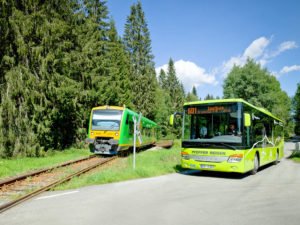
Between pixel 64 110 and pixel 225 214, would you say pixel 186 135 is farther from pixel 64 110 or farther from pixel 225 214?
pixel 64 110

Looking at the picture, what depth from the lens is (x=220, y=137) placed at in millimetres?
10250

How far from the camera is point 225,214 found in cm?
564

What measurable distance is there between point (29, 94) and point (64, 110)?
17.1 ft

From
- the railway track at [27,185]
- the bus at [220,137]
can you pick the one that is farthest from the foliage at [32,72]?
the bus at [220,137]

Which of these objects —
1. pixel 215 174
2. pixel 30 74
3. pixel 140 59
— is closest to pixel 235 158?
pixel 215 174

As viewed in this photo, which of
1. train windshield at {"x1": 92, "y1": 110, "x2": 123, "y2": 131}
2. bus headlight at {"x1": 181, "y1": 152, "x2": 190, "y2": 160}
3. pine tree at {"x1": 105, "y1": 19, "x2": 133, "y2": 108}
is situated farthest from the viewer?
pine tree at {"x1": 105, "y1": 19, "x2": 133, "y2": 108}

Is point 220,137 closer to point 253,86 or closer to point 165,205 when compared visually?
point 165,205

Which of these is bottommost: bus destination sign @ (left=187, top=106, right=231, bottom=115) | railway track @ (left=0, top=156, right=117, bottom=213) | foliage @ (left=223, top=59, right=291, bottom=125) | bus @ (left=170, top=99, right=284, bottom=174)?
railway track @ (left=0, top=156, right=117, bottom=213)

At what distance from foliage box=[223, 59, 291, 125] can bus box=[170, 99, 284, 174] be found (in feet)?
119

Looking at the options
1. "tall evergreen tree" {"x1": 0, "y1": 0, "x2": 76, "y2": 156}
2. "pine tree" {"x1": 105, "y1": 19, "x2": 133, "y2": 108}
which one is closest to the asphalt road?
"tall evergreen tree" {"x1": 0, "y1": 0, "x2": 76, "y2": 156}

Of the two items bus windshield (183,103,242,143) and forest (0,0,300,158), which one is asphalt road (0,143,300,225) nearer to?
bus windshield (183,103,242,143)

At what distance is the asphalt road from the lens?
17.3 feet

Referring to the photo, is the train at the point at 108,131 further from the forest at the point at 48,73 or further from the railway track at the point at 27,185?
the railway track at the point at 27,185

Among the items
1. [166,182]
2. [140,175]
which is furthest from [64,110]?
[166,182]
